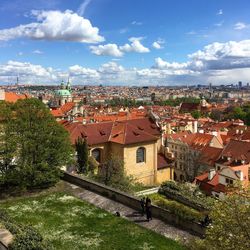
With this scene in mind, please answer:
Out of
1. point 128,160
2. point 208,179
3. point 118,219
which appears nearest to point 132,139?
point 128,160

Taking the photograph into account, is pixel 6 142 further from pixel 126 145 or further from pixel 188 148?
pixel 188 148

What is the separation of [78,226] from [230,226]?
9.71 m

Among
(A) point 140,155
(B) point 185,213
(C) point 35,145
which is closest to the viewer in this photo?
(B) point 185,213

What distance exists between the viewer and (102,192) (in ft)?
73.4

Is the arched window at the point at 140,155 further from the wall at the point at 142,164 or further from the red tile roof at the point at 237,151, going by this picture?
the red tile roof at the point at 237,151

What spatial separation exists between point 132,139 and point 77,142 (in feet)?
23.1

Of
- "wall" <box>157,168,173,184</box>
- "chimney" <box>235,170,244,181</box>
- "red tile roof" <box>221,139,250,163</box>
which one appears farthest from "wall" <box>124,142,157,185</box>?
"red tile roof" <box>221,139,250,163</box>

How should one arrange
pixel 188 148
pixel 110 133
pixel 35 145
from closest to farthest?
pixel 35 145
pixel 110 133
pixel 188 148

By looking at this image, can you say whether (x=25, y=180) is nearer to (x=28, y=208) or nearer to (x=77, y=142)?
(x=28, y=208)

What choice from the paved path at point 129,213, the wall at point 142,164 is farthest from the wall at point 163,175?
the paved path at point 129,213

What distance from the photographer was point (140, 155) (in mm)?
43719

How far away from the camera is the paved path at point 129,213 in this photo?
16547 millimetres

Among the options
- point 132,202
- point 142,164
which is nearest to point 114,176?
point 142,164

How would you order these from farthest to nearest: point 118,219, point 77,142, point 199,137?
point 199,137, point 77,142, point 118,219
